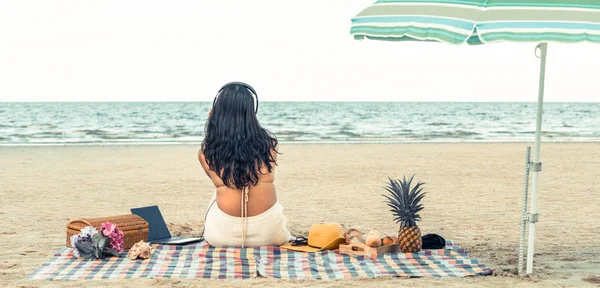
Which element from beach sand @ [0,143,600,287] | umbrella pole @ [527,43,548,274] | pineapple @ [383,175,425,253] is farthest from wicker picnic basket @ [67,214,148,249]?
umbrella pole @ [527,43,548,274]

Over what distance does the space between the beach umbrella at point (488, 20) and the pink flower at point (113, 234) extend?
2363mm

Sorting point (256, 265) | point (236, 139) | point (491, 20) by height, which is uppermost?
point (491, 20)

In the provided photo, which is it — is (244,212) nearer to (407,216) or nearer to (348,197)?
(407,216)

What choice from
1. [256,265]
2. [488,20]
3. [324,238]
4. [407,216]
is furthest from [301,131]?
[488,20]

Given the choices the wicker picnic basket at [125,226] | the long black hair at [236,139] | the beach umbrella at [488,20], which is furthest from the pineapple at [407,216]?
the wicker picnic basket at [125,226]

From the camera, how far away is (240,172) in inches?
233

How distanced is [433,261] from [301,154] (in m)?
11.9

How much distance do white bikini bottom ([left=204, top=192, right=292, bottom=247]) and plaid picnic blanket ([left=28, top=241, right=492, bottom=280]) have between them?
0.28 ft

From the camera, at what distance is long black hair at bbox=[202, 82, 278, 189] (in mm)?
5879

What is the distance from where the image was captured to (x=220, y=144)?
19.4ft

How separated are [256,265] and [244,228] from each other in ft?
1.74

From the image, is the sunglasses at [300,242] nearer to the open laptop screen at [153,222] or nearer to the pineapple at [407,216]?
the pineapple at [407,216]

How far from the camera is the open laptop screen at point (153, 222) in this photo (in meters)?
6.63

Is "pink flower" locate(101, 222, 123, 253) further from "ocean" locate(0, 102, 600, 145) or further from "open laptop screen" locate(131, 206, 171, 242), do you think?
"ocean" locate(0, 102, 600, 145)
